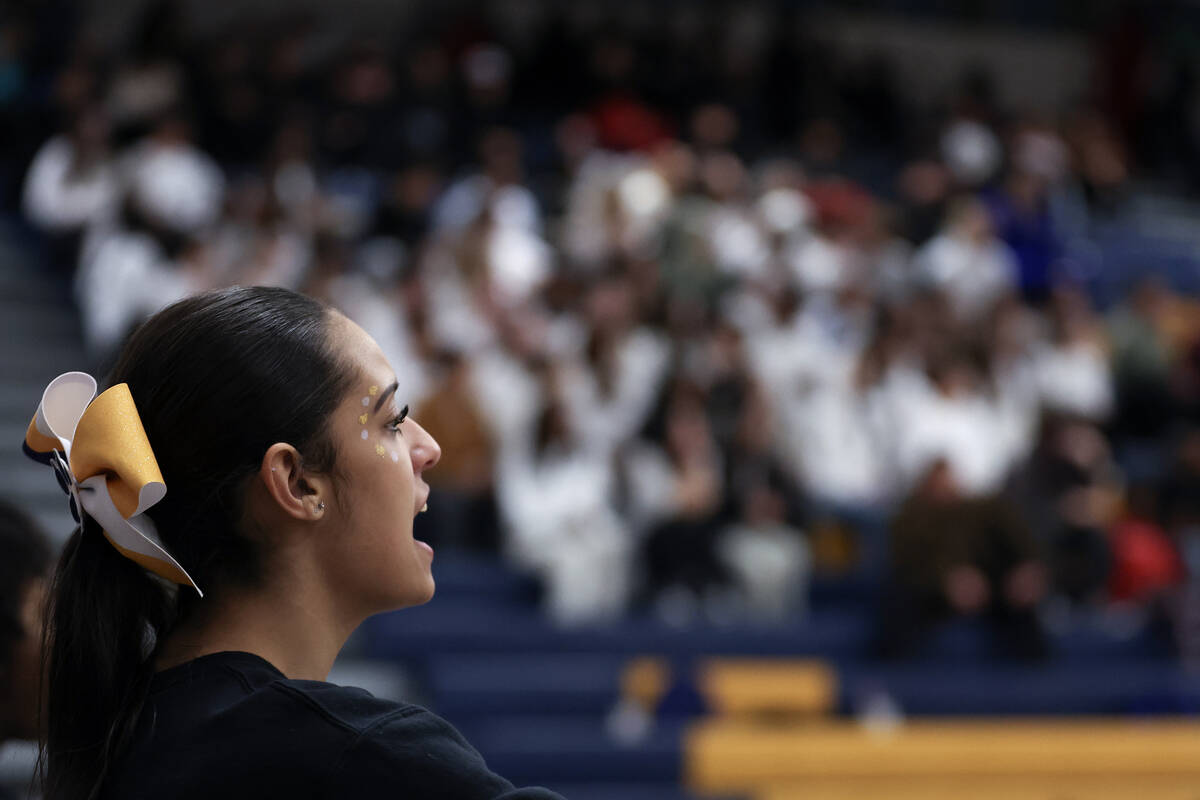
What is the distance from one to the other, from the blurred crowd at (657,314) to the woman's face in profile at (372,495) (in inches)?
204

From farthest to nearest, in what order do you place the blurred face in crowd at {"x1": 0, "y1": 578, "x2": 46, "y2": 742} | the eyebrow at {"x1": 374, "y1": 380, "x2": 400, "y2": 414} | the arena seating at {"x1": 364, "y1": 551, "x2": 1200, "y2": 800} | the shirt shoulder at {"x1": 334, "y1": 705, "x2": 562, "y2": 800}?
the arena seating at {"x1": 364, "y1": 551, "x2": 1200, "y2": 800} → the blurred face in crowd at {"x1": 0, "y1": 578, "x2": 46, "y2": 742} → the eyebrow at {"x1": 374, "y1": 380, "x2": 400, "y2": 414} → the shirt shoulder at {"x1": 334, "y1": 705, "x2": 562, "y2": 800}

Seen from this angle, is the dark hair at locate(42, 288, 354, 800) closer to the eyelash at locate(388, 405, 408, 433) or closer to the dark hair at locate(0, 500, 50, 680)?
the eyelash at locate(388, 405, 408, 433)

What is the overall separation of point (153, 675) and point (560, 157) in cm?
892


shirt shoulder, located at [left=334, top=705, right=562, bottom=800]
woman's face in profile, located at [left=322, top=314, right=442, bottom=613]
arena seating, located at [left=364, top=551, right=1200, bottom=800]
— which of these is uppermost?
woman's face in profile, located at [left=322, top=314, right=442, bottom=613]

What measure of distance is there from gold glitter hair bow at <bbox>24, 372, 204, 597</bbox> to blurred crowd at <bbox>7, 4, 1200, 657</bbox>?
527cm

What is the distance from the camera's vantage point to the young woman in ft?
4.06

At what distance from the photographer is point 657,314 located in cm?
757

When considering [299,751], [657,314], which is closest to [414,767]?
[299,751]

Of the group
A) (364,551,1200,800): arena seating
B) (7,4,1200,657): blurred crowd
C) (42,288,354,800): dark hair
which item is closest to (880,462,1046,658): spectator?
(7,4,1200,657): blurred crowd

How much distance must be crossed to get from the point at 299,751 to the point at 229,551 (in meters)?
0.23

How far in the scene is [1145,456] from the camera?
877 centimetres

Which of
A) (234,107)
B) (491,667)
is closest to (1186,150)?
(234,107)

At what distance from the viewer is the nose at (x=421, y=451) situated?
1411 mm

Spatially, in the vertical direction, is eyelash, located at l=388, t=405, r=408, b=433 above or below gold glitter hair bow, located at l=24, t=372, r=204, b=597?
above
